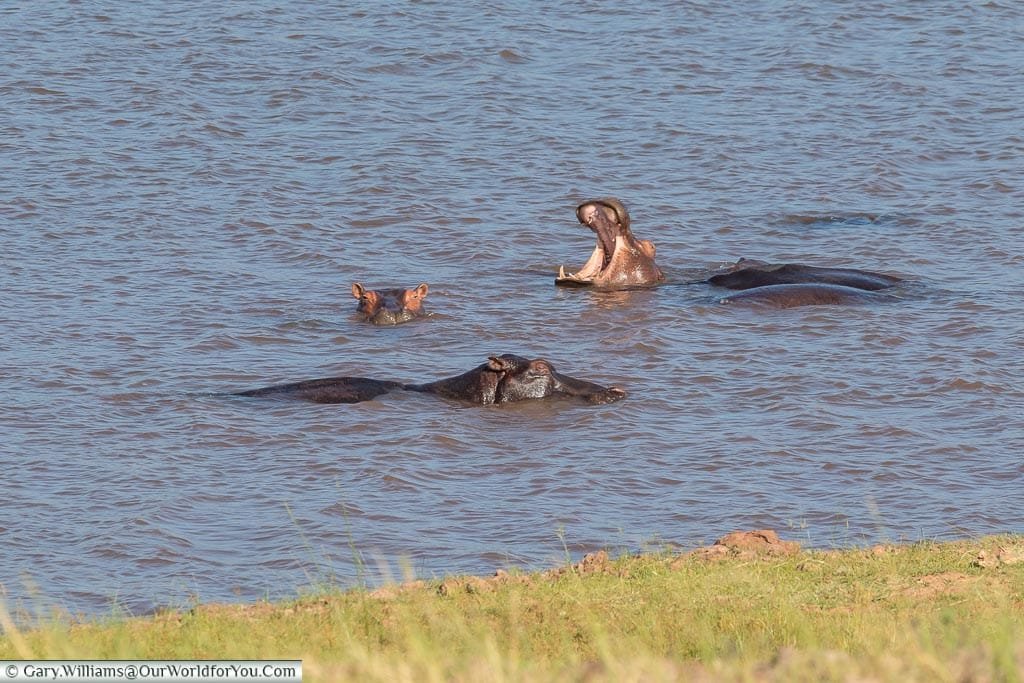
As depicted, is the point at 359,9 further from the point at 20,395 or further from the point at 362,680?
the point at 362,680

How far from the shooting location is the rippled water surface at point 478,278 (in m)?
8.34

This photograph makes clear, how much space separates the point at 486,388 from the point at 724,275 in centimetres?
344

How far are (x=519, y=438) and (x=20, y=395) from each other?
295 cm

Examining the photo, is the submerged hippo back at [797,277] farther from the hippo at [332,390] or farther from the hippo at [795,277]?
the hippo at [332,390]

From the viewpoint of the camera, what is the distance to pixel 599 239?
13398 millimetres

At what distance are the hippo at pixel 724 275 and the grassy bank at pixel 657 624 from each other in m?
5.28

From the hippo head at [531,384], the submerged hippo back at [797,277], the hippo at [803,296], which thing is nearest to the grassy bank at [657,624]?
the hippo head at [531,384]

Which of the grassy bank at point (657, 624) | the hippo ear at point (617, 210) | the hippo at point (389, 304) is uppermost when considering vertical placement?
the grassy bank at point (657, 624)

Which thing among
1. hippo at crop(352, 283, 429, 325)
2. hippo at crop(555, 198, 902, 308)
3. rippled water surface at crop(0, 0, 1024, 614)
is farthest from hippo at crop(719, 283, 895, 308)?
hippo at crop(352, 283, 429, 325)

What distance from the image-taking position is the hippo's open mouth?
519 inches

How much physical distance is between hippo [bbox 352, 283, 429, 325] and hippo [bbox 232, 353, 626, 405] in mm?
1586

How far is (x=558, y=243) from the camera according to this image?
47.7ft

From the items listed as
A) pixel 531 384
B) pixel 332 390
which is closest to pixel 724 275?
pixel 531 384

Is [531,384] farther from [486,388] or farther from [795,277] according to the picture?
[795,277]
